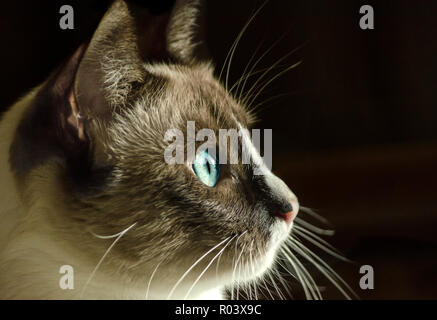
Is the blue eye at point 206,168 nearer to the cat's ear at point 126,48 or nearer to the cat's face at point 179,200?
the cat's face at point 179,200

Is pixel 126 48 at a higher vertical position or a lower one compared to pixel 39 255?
higher

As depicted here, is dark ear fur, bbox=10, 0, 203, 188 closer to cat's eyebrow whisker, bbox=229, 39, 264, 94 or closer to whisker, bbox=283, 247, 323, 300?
cat's eyebrow whisker, bbox=229, 39, 264, 94

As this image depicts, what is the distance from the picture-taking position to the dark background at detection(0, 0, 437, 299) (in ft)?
2.55

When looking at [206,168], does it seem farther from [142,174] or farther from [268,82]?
[268,82]

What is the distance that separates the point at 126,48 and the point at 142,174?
0.14 metres

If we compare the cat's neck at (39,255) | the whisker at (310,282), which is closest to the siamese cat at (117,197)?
the cat's neck at (39,255)

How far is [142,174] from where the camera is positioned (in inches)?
24.7

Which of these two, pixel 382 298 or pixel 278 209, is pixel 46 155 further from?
pixel 382 298

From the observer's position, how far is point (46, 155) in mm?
605

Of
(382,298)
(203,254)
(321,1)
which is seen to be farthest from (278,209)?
(321,1)

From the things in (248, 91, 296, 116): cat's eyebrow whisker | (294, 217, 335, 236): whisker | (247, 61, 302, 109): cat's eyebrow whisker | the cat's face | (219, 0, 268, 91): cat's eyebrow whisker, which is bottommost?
(294, 217, 335, 236): whisker

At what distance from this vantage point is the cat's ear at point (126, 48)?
0.57m

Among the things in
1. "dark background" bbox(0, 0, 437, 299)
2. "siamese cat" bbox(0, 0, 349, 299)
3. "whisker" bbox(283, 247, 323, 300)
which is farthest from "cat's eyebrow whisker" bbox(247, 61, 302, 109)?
"whisker" bbox(283, 247, 323, 300)

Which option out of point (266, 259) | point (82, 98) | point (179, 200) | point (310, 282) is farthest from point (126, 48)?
point (310, 282)
